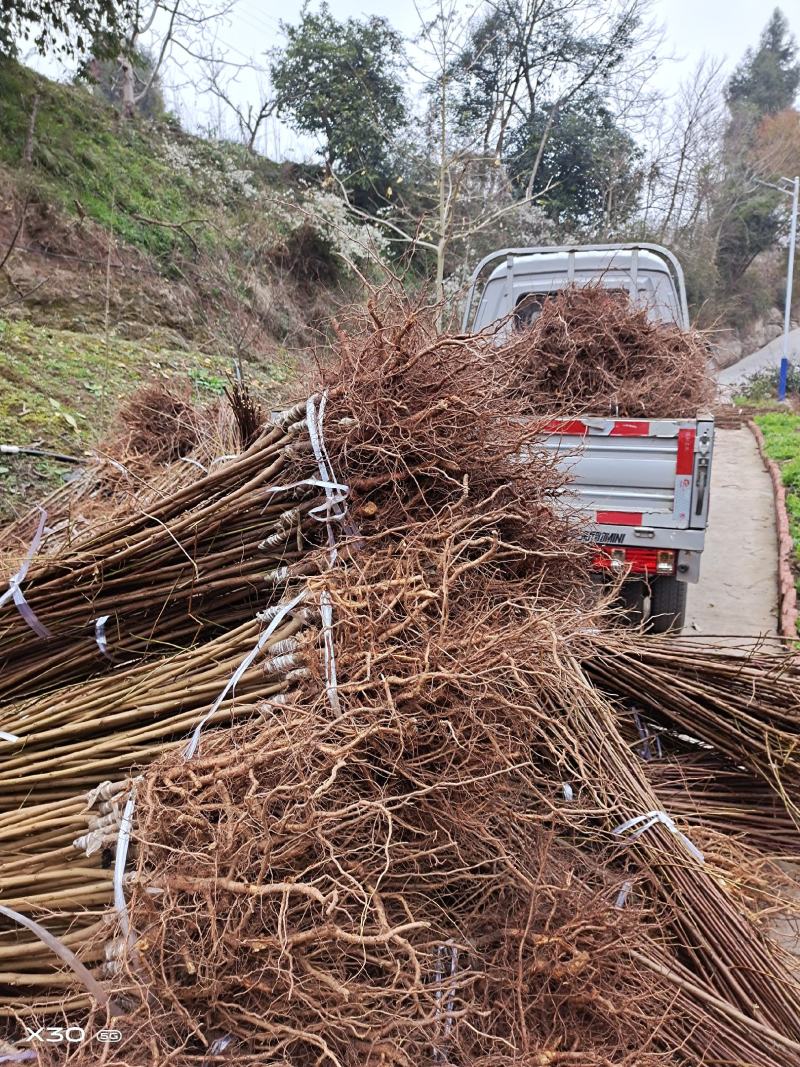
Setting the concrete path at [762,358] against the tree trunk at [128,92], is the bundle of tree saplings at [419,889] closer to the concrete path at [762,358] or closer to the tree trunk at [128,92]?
the tree trunk at [128,92]

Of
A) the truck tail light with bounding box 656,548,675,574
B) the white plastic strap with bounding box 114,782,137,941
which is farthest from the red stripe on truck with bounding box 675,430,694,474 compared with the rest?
the white plastic strap with bounding box 114,782,137,941

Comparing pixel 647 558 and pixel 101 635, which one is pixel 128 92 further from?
pixel 101 635

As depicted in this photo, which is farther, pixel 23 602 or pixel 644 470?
pixel 644 470

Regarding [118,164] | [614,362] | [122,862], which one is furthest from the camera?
[118,164]

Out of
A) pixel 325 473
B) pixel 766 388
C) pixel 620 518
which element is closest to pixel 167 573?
pixel 325 473

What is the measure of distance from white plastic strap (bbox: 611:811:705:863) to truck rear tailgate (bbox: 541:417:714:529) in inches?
100

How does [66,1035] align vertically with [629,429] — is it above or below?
below

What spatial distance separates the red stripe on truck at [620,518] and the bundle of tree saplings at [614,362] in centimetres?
81

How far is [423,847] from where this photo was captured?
5.81 feet

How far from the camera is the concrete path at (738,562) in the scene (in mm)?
6085

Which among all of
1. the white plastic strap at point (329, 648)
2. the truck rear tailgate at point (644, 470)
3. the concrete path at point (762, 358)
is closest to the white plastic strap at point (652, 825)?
the white plastic strap at point (329, 648)

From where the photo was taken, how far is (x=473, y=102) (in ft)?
54.3

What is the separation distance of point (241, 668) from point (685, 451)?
3.62 metres

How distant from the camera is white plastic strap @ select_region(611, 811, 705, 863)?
6.97 feet
